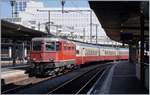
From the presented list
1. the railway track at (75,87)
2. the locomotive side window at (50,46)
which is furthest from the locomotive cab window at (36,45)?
the railway track at (75,87)

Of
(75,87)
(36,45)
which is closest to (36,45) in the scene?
(36,45)

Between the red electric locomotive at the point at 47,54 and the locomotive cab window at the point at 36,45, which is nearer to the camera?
the red electric locomotive at the point at 47,54

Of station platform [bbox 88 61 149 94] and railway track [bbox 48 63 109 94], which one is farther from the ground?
station platform [bbox 88 61 149 94]

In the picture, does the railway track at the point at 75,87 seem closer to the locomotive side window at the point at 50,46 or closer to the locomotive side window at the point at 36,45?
the locomotive side window at the point at 50,46

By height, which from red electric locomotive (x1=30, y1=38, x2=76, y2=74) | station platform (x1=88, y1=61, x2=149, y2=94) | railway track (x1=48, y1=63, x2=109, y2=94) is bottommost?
railway track (x1=48, y1=63, x2=109, y2=94)

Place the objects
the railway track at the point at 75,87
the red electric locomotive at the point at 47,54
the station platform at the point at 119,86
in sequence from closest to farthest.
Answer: the station platform at the point at 119,86, the railway track at the point at 75,87, the red electric locomotive at the point at 47,54

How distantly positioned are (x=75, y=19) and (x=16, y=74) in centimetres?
6913

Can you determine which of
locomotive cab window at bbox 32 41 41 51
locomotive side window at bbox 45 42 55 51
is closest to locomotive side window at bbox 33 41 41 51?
locomotive cab window at bbox 32 41 41 51

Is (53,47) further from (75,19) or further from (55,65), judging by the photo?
(75,19)

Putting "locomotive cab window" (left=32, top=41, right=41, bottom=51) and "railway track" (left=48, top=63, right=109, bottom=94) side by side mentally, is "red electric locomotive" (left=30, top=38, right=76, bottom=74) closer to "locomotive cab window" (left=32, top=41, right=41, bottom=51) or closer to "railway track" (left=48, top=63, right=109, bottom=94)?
"locomotive cab window" (left=32, top=41, right=41, bottom=51)

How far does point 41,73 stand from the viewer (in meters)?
31.5

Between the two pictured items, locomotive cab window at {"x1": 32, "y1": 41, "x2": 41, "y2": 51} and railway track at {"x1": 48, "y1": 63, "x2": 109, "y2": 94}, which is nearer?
railway track at {"x1": 48, "y1": 63, "x2": 109, "y2": 94}

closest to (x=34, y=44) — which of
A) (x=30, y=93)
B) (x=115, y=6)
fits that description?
(x=115, y=6)

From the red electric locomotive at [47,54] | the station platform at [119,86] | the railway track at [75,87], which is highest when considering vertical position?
the red electric locomotive at [47,54]
